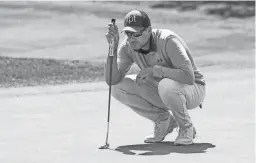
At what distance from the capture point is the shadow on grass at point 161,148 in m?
6.38

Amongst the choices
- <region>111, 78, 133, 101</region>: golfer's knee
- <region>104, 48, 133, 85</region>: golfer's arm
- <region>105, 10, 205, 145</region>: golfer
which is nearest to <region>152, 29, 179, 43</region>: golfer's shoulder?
<region>105, 10, 205, 145</region>: golfer

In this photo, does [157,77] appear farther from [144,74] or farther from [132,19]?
[132,19]

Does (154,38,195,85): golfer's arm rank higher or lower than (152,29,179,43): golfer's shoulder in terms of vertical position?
lower

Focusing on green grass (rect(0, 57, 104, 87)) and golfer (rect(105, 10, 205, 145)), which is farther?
green grass (rect(0, 57, 104, 87))

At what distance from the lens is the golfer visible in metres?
6.37

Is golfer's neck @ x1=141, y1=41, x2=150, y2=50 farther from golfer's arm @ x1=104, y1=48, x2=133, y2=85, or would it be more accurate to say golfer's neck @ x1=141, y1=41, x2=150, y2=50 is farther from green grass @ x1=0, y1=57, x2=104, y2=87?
green grass @ x1=0, y1=57, x2=104, y2=87

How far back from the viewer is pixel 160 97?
6.86m

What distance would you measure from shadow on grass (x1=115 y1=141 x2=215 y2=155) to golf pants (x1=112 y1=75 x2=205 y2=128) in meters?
0.20

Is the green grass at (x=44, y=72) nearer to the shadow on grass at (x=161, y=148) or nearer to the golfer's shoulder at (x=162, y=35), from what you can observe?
the shadow on grass at (x=161, y=148)

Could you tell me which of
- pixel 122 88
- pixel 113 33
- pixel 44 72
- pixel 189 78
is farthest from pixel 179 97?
pixel 44 72

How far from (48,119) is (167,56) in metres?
2.59

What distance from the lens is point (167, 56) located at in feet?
21.4

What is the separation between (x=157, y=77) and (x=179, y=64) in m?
0.52

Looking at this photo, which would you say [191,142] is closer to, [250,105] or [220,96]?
[250,105]
